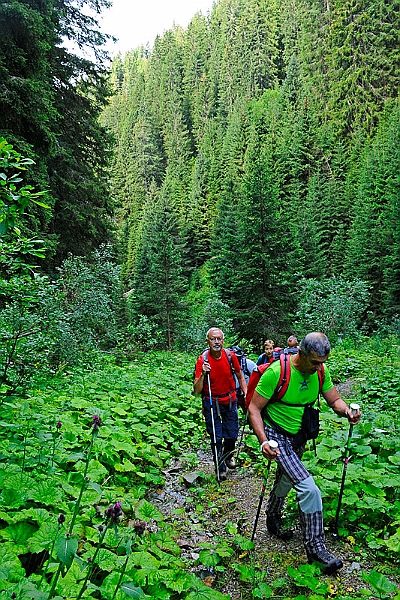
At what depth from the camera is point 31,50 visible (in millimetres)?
9320

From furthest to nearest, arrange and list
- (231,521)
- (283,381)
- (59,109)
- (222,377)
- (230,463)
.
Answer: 1. (59,109)
2. (230,463)
3. (222,377)
4. (231,521)
5. (283,381)

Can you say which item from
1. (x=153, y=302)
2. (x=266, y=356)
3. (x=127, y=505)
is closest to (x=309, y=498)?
(x=127, y=505)

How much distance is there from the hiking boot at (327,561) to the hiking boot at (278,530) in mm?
514

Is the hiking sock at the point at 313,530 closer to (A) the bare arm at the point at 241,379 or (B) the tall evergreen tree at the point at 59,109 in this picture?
(A) the bare arm at the point at 241,379

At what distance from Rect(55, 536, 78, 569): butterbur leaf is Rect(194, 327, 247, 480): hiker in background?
12.6ft

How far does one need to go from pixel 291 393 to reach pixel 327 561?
1.30 metres

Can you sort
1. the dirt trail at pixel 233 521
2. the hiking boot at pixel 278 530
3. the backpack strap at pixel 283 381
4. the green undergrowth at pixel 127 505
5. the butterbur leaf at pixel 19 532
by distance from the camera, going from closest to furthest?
1. the green undergrowth at pixel 127 505
2. the butterbur leaf at pixel 19 532
3. the dirt trail at pixel 233 521
4. the backpack strap at pixel 283 381
5. the hiking boot at pixel 278 530

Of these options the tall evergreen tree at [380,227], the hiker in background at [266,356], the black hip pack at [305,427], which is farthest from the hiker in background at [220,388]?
the tall evergreen tree at [380,227]

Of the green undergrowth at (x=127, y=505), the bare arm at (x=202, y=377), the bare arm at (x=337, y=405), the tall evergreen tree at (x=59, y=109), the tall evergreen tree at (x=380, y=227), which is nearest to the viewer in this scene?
the green undergrowth at (x=127, y=505)

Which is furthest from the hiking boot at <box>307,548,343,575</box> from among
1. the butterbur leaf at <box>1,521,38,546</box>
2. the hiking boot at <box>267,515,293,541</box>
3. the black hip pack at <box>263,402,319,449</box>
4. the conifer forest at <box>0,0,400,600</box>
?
the butterbur leaf at <box>1,521,38,546</box>

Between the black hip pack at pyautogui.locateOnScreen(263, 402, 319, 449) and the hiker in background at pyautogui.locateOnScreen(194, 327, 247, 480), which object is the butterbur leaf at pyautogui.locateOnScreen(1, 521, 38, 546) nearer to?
the black hip pack at pyautogui.locateOnScreen(263, 402, 319, 449)

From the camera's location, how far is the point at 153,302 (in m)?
22.9

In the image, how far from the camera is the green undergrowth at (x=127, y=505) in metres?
2.47

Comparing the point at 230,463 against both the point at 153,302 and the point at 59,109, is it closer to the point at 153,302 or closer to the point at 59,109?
the point at 59,109
